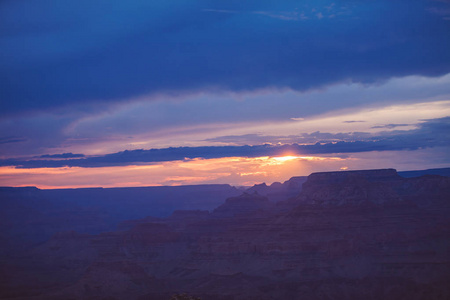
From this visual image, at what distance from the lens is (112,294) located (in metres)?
117

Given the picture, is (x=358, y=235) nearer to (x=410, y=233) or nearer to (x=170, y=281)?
(x=410, y=233)

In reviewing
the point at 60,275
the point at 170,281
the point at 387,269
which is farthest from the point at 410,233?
the point at 60,275

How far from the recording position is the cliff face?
11681 cm

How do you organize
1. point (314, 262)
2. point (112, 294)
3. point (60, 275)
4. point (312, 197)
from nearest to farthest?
point (112, 294) → point (314, 262) → point (60, 275) → point (312, 197)

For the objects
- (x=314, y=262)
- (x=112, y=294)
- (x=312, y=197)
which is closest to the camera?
(x=112, y=294)

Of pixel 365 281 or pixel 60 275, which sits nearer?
pixel 365 281

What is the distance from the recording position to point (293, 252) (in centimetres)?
13588

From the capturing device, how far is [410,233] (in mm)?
136500

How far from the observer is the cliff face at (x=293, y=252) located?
116812mm

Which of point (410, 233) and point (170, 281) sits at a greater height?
point (410, 233)

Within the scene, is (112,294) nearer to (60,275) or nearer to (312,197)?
(60,275)

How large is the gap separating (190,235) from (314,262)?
46.8 metres

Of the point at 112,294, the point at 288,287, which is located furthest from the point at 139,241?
the point at 288,287

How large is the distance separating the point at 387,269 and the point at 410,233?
1592 cm
